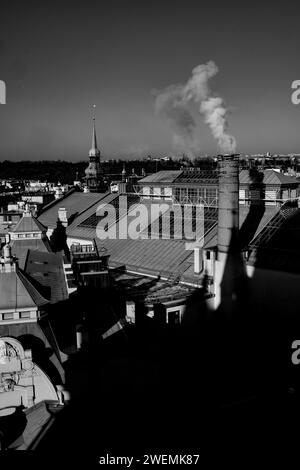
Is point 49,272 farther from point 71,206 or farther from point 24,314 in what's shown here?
point 71,206

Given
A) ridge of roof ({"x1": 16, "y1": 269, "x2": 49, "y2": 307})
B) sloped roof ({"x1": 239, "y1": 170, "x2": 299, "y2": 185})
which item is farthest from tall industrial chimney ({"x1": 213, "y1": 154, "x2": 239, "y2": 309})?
ridge of roof ({"x1": 16, "y1": 269, "x2": 49, "y2": 307})

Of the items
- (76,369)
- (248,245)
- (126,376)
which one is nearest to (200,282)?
(248,245)

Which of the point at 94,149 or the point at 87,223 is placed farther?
the point at 94,149

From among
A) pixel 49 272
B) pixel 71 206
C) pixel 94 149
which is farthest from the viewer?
pixel 94 149

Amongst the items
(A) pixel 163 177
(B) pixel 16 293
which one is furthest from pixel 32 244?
(B) pixel 16 293

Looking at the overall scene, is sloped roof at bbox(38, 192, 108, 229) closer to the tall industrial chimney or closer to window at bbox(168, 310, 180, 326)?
the tall industrial chimney
